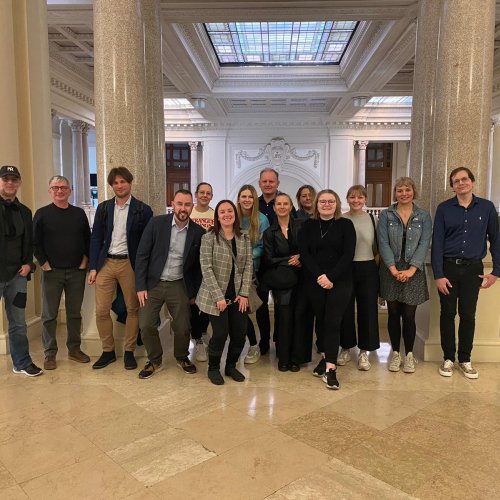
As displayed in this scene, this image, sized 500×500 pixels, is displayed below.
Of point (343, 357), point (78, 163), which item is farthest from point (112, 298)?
point (78, 163)

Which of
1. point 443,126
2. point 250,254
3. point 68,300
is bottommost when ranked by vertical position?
point 68,300

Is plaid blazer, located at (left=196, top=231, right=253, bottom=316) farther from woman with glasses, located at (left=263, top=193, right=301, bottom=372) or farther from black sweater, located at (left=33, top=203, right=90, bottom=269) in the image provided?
black sweater, located at (left=33, top=203, right=90, bottom=269)

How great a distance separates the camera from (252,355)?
14.7 ft

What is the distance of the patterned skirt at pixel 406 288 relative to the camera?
4.14 m

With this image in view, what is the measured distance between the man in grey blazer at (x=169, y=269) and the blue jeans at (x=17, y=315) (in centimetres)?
104

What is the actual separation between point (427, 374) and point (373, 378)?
531 millimetres

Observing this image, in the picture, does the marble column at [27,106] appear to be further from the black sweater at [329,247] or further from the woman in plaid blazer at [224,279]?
the black sweater at [329,247]

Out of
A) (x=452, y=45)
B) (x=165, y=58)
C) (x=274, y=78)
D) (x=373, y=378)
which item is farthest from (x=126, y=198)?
(x=274, y=78)

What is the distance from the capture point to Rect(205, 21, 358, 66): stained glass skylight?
10.2 m

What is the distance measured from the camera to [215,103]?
16281 mm

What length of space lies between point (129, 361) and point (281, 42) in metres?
9.55

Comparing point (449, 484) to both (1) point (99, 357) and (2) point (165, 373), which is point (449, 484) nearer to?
(2) point (165, 373)

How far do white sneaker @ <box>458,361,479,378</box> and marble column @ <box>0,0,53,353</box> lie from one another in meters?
4.48

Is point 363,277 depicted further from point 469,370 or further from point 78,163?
point 78,163
